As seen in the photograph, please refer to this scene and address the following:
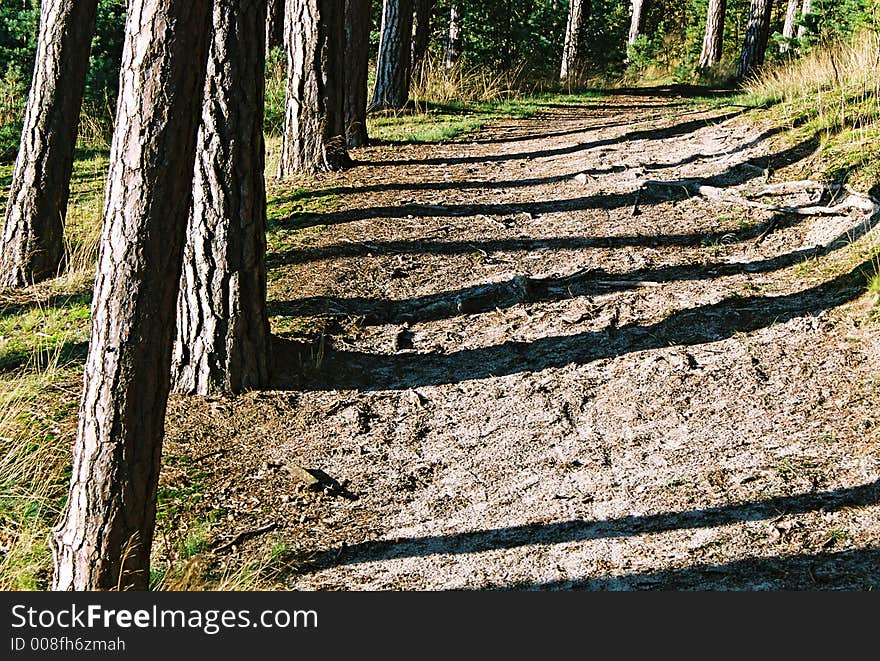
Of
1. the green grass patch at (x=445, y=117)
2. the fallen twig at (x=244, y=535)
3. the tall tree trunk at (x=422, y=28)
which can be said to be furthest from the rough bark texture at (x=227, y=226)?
the tall tree trunk at (x=422, y=28)

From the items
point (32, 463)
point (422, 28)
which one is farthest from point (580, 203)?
point (422, 28)

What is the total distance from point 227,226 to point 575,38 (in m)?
13.3

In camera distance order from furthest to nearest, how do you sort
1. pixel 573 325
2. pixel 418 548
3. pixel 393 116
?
pixel 393 116
pixel 573 325
pixel 418 548

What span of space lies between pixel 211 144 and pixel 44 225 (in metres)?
2.72

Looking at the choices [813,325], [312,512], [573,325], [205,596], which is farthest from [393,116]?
[205,596]

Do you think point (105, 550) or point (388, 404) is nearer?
point (105, 550)

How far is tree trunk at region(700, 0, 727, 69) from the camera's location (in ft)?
58.1

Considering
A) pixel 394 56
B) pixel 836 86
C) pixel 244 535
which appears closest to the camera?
pixel 244 535

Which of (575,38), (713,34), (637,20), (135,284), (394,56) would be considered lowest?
(135,284)

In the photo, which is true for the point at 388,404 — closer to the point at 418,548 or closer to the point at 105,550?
the point at 418,548

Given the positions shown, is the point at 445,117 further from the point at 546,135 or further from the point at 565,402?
the point at 565,402

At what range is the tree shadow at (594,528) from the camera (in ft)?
13.0

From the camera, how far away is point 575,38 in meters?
17.1

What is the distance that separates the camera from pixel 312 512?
4.42m
